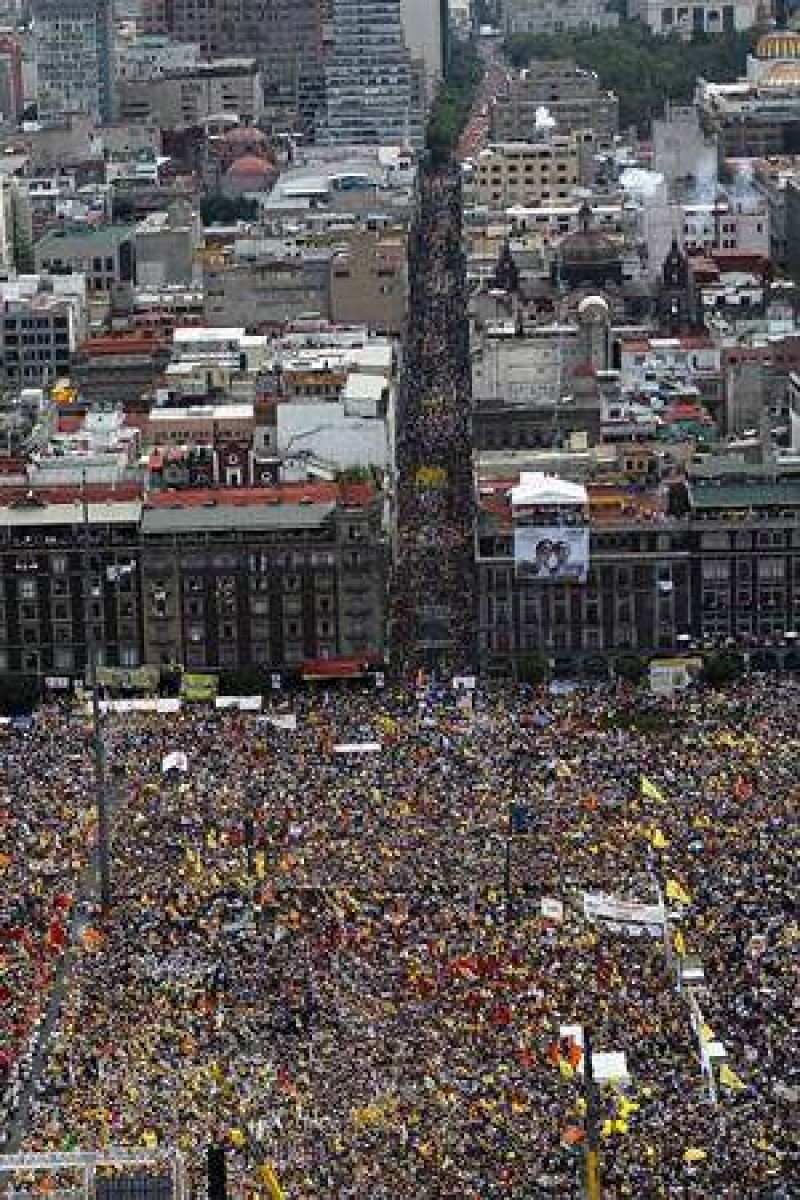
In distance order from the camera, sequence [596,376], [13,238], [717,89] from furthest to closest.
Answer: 1. [717,89]
2. [13,238]
3. [596,376]

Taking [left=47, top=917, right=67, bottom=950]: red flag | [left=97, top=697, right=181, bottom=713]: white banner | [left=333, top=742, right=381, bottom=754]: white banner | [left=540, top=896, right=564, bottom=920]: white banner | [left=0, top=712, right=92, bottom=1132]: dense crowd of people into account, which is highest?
[left=540, top=896, right=564, bottom=920]: white banner

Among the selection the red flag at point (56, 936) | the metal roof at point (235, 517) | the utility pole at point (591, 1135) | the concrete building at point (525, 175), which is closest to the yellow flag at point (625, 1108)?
the utility pole at point (591, 1135)

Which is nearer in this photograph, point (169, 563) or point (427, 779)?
point (427, 779)

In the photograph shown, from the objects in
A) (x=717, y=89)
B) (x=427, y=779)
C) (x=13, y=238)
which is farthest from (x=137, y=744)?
(x=717, y=89)

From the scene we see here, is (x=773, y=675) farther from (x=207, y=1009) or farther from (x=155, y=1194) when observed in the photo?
(x=155, y=1194)

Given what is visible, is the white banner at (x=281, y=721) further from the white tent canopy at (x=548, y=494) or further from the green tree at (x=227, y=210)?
the green tree at (x=227, y=210)

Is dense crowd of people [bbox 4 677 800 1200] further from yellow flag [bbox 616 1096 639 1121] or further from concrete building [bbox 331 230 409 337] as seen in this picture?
concrete building [bbox 331 230 409 337]

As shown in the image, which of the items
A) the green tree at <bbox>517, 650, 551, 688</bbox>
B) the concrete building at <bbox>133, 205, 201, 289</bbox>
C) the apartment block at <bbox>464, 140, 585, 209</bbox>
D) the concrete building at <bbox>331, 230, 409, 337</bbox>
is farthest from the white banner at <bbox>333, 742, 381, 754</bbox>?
the apartment block at <bbox>464, 140, 585, 209</bbox>
